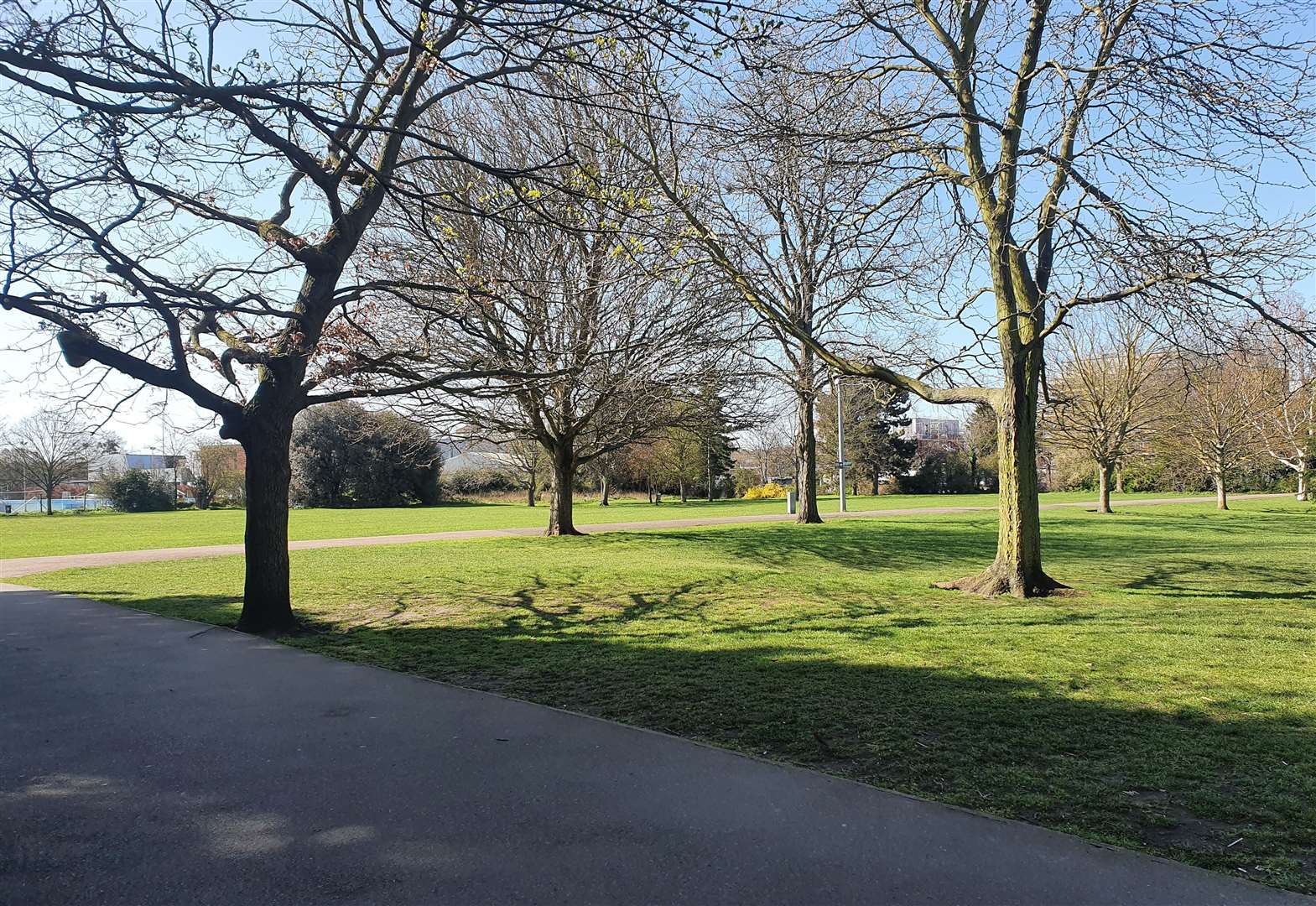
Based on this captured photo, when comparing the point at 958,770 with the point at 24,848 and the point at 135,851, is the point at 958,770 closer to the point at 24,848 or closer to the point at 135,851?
the point at 135,851

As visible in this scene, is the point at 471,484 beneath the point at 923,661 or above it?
above

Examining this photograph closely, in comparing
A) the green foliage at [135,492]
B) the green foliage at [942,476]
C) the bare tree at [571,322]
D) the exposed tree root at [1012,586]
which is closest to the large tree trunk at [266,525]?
the bare tree at [571,322]

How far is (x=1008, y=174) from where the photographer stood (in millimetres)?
10414

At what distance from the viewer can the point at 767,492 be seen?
5984cm

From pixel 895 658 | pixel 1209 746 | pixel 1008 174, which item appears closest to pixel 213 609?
pixel 895 658

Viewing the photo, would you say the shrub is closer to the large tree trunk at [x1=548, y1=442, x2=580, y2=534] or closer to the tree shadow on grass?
the large tree trunk at [x1=548, y1=442, x2=580, y2=534]

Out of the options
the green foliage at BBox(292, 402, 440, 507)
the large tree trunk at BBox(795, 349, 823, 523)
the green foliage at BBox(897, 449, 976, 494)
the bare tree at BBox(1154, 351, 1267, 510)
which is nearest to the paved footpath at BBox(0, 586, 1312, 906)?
the large tree trunk at BBox(795, 349, 823, 523)

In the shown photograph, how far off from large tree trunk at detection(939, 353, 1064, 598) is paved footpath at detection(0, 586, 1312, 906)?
25.0 ft

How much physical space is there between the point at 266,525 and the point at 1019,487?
962 cm

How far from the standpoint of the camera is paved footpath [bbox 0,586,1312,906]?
10.1 ft

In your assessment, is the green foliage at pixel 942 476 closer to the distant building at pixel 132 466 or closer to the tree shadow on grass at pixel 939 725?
the distant building at pixel 132 466

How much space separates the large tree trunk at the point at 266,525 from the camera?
8945 mm

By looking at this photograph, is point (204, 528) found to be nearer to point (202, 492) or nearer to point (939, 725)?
point (202, 492)

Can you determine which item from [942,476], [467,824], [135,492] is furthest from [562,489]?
[942,476]
